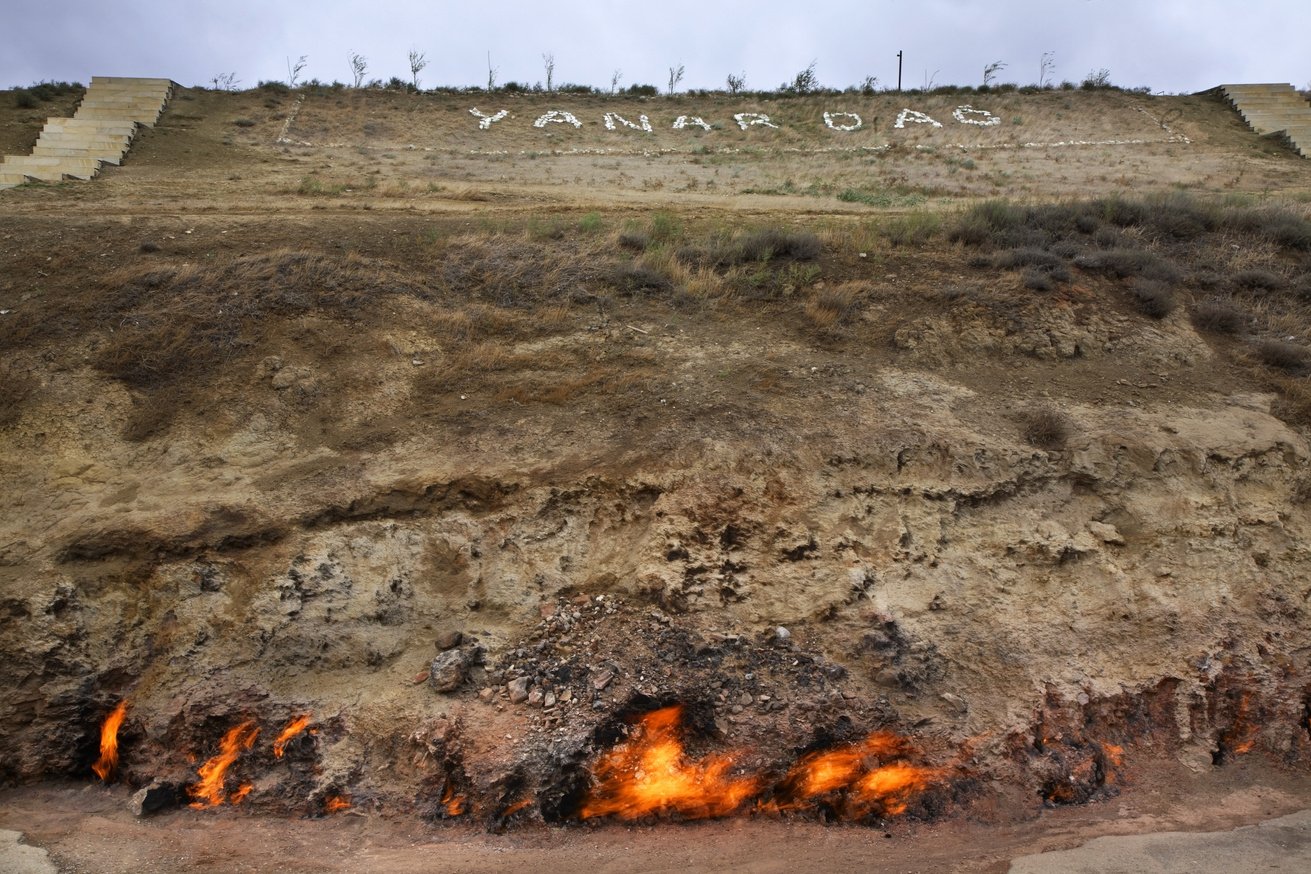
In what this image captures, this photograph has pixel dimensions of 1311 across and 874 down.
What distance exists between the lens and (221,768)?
5816mm

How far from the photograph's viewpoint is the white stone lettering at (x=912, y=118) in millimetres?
26641

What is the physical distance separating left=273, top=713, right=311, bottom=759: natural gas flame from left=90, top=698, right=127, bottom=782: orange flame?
123cm

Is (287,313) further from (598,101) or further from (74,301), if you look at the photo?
(598,101)

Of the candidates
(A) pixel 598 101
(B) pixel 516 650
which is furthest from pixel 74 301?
(A) pixel 598 101

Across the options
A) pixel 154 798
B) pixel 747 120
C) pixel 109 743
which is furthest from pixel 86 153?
pixel 747 120

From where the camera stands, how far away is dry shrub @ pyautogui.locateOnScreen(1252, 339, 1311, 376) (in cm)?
871

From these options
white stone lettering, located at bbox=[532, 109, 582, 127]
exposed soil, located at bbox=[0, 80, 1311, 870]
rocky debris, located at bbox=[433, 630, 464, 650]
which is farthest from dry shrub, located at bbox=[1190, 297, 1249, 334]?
white stone lettering, located at bbox=[532, 109, 582, 127]

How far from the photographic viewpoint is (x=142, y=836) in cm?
540

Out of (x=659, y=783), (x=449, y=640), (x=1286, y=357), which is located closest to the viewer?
(x=659, y=783)

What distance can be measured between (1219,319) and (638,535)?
25.1 feet

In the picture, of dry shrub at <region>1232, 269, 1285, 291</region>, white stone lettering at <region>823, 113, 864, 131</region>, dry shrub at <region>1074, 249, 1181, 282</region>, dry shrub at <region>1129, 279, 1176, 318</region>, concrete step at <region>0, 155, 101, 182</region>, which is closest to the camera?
dry shrub at <region>1129, 279, 1176, 318</region>

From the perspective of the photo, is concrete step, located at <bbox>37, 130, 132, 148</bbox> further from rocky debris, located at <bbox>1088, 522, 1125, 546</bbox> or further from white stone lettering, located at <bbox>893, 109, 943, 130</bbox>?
white stone lettering, located at <bbox>893, 109, 943, 130</bbox>

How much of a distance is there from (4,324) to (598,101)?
76.5ft

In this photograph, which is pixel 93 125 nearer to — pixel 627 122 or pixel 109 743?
pixel 627 122
